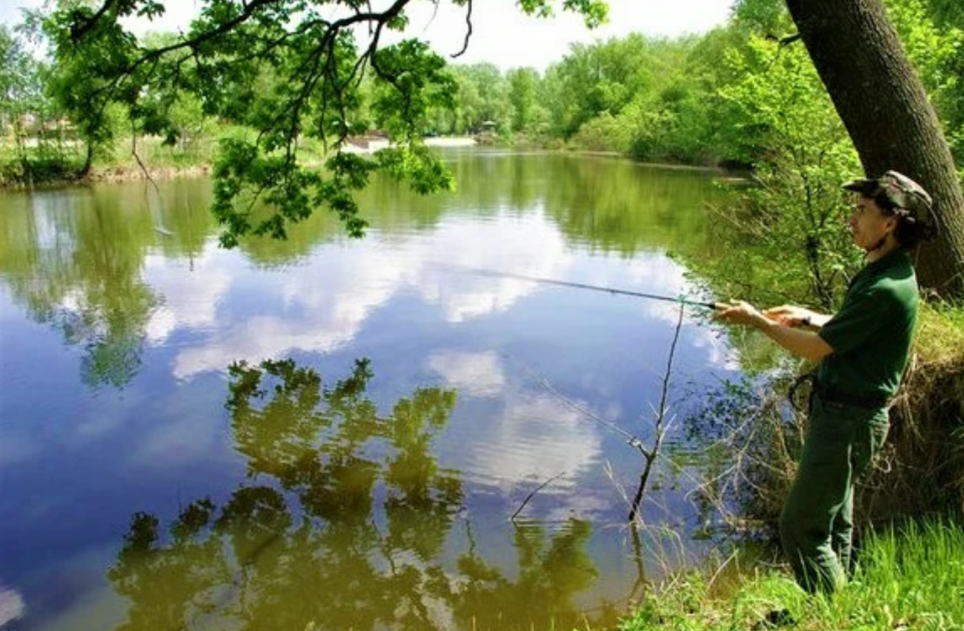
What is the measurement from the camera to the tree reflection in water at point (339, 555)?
4820 mm

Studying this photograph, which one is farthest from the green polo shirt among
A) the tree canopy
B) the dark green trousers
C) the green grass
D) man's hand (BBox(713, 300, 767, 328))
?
the tree canopy

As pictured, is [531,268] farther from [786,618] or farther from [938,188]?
[786,618]

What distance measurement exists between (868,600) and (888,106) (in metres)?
2.86

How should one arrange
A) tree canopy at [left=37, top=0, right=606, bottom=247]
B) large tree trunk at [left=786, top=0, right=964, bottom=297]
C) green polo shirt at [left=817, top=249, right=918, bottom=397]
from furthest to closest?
tree canopy at [left=37, top=0, right=606, bottom=247], large tree trunk at [left=786, top=0, right=964, bottom=297], green polo shirt at [left=817, top=249, right=918, bottom=397]

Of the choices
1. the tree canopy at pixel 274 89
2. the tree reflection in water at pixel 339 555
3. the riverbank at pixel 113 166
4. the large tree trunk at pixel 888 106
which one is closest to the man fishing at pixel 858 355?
the large tree trunk at pixel 888 106

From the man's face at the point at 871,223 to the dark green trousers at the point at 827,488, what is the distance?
66cm

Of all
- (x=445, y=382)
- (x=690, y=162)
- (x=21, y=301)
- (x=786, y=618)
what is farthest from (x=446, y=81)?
(x=690, y=162)

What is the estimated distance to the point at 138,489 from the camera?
256 inches

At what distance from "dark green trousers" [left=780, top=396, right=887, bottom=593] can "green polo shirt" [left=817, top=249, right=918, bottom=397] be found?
0.41 ft

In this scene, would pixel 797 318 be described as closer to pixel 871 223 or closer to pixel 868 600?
pixel 871 223

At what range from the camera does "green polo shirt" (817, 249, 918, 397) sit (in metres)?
2.76

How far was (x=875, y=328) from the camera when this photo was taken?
9.09 feet

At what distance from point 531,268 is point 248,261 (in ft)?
20.2

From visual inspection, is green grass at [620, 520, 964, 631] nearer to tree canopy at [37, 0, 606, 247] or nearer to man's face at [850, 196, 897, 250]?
man's face at [850, 196, 897, 250]
